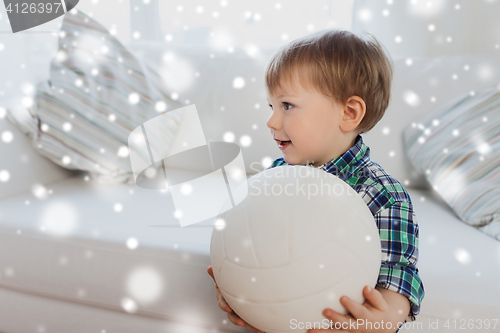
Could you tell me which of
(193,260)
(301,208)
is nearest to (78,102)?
(193,260)

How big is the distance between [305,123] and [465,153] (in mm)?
651

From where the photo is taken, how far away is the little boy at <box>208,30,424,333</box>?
0.81 metres

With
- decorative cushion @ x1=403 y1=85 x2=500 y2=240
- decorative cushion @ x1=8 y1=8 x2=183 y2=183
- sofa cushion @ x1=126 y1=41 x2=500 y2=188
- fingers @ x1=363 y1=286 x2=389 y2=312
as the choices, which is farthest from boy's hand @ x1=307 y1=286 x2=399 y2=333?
decorative cushion @ x1=8 y1=8 x2=183 y2=183

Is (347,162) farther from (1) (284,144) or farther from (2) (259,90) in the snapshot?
(2) (259,90)

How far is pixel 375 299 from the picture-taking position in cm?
71

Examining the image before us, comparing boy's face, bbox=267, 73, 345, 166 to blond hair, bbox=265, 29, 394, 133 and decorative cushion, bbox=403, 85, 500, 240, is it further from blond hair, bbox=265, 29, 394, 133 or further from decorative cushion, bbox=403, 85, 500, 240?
decorative cushion, bbox=403, 85, 500, 240

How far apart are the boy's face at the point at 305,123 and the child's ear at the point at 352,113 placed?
0.01m

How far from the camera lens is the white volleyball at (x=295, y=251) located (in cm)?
64

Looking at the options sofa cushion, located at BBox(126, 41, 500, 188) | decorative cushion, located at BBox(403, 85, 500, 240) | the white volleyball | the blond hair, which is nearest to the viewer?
the white volleyball

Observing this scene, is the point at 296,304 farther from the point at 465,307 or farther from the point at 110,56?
the point at 110,56

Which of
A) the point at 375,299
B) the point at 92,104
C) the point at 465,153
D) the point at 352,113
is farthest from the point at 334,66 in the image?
the point at 92,104

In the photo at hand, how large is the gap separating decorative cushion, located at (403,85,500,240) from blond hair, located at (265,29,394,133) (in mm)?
489

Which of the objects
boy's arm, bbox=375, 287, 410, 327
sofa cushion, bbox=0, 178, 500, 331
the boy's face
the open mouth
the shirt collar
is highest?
the boy's face

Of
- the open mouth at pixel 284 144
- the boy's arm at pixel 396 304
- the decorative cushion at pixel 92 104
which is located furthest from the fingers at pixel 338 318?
the decorative cushion at pixel 92 104
